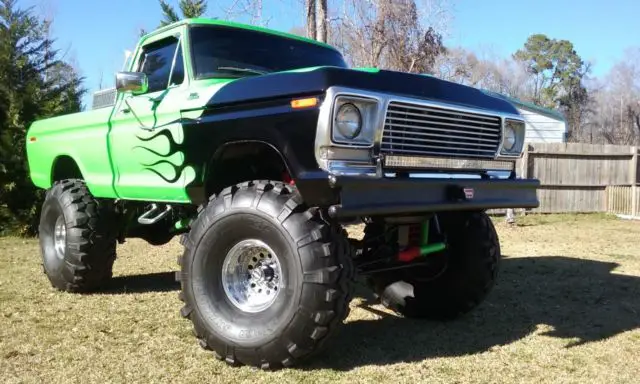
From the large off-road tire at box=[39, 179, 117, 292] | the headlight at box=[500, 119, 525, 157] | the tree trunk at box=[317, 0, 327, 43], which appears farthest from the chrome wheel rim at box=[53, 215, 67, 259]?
the tree trunk at box=[317, 0, 327, 43]

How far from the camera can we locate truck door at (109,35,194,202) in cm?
442

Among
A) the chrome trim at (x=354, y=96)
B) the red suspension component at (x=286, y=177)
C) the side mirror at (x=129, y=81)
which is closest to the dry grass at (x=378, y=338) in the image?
the red suspension component at (x=286, y=177)

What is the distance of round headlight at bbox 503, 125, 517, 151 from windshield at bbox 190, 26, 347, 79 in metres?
1.74

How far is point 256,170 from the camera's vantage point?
435 cm

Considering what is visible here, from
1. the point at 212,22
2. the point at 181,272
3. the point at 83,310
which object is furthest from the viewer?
the point at 83,310

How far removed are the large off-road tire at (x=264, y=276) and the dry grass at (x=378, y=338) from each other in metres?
0.20

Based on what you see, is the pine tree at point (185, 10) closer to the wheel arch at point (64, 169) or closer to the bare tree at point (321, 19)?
the bare tree at point (321, 19)

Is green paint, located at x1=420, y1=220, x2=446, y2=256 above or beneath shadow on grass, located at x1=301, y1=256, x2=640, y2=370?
above

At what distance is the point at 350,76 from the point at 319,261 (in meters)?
1.08

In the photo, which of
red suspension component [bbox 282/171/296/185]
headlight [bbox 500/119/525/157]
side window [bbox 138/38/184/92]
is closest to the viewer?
red suspension component [bbox 282/171/296/185]

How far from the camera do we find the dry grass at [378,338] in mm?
3624

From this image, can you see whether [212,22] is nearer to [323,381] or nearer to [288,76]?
[288,76]

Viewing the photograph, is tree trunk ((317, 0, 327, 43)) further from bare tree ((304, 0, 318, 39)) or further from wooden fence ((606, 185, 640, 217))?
wooden fence ((606, 185, 640, 217))

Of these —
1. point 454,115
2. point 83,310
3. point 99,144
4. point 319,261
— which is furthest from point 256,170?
point 83,310
